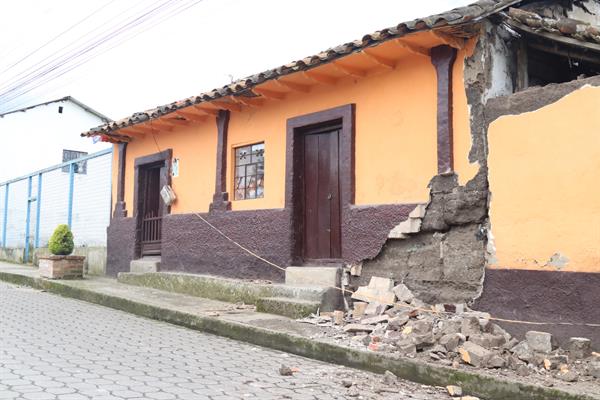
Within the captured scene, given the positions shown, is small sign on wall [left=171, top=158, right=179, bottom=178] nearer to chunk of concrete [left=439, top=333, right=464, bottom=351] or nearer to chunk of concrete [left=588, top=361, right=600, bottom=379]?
chunk of concrete [left=439, top=333, right=464, bottom=351]

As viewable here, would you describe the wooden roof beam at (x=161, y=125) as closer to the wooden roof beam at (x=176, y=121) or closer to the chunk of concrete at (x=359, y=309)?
the wooden roof beam at (x=176, y=121)

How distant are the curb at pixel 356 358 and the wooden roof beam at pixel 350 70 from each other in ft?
10.7

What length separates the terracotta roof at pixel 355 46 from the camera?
535 cm

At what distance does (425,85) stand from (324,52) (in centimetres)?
126

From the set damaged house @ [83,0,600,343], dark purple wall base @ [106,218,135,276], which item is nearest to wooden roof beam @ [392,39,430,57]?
damaged house @ [83,0,600,343]

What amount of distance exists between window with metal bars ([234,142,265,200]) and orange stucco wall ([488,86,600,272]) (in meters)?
4.00

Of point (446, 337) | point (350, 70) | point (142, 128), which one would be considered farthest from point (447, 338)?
point (142, 128)

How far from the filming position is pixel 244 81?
25.4ft

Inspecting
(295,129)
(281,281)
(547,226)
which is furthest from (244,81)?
(547,226)

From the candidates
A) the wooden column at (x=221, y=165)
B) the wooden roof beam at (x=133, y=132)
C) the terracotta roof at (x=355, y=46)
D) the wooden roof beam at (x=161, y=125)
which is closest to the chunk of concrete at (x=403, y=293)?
the terracotta roof at (x=355, y=46)

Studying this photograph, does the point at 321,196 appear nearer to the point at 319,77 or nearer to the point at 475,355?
the point at 319,77

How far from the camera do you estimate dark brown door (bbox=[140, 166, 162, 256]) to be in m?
11.1

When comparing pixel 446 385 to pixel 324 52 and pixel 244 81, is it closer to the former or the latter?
pixel 324 52

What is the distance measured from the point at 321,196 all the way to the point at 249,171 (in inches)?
65.2
